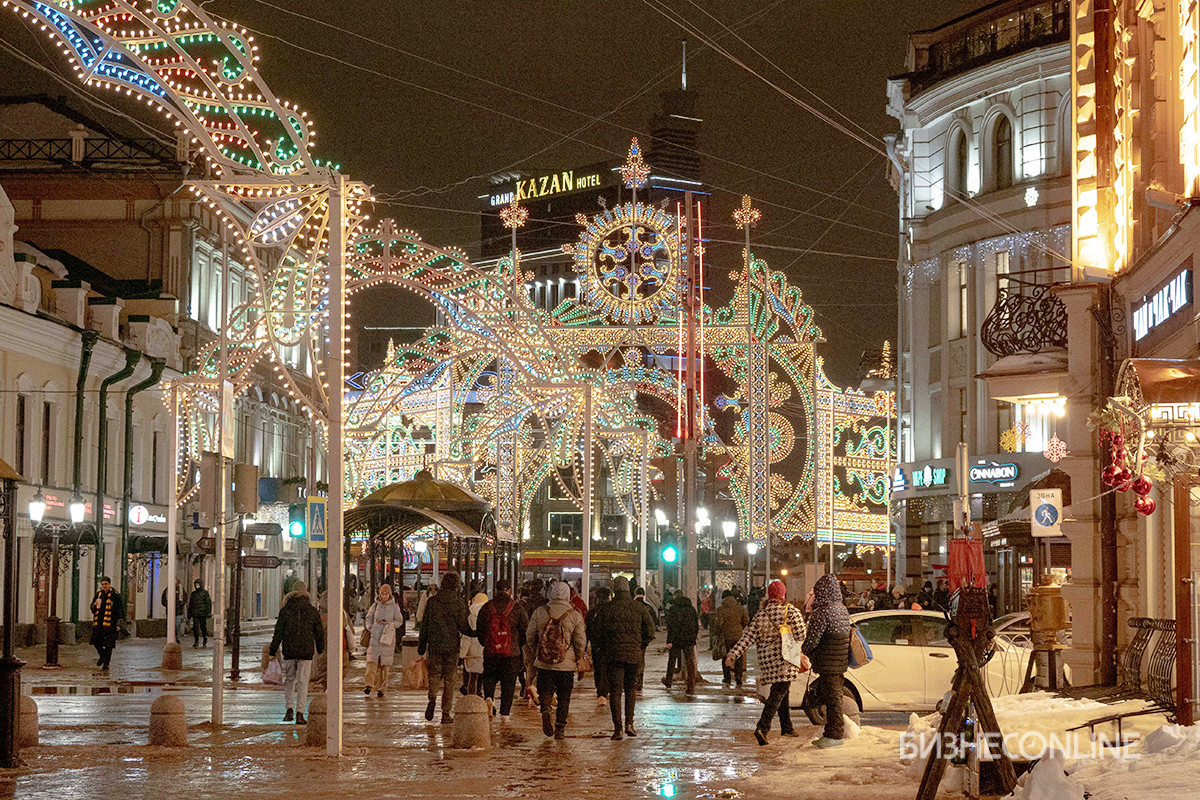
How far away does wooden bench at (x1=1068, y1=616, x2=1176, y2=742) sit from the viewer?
43.3ft

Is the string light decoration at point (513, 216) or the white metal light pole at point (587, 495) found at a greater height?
the string light decoration at point (513, 216)

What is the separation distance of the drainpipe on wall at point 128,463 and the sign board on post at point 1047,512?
29042 millimetres

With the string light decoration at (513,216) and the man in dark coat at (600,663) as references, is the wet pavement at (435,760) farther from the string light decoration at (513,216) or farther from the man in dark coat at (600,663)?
the string light decoration at (513,216)

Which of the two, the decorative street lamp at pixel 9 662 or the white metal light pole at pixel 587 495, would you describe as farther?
the white metal light pole at pixel 587 495

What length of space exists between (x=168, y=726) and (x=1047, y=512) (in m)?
13.4

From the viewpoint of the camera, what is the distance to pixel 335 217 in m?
16.0

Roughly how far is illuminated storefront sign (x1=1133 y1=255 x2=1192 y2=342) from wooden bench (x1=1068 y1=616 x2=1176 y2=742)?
303 centimetres

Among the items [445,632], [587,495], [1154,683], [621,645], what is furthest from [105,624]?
[1154,683]

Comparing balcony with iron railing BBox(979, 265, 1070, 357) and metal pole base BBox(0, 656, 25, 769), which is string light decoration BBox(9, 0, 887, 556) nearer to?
metal pole base BBox(0, 656, 25, 769)

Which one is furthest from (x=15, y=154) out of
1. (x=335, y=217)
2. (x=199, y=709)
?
(x=335, y=217)

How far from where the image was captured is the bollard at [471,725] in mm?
16516

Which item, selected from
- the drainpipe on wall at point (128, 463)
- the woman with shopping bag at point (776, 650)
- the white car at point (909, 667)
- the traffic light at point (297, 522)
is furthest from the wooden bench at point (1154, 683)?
the drainpipe on wall at point (128, 463)

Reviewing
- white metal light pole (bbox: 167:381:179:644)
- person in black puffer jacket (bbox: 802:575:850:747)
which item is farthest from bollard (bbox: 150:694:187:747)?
white metal light pole (bbox: 167:381:179:644)

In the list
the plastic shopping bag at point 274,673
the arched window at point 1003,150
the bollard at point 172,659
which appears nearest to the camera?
the plastic shopping bag at point 274,673
